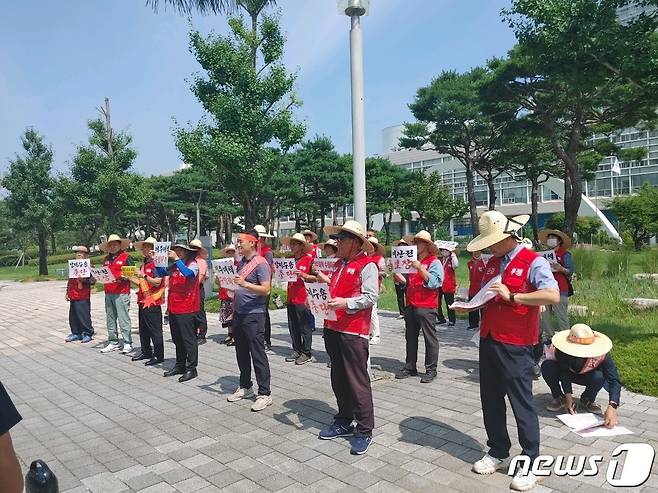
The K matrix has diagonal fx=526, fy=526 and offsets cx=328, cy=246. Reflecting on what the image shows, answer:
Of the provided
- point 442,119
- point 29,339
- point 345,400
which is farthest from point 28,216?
point 345,400

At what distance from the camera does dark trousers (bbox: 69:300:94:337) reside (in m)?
10.9

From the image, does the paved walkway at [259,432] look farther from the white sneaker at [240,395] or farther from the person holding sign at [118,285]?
the person holding sign at [118,285]

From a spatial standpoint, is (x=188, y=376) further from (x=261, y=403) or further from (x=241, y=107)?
(x=241, y=107)

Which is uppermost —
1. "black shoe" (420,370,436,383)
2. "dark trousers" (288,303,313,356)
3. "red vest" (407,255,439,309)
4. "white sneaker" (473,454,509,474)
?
"red vest" (407,255,439,309)

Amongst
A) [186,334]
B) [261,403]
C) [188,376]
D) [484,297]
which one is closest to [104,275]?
[186,334]

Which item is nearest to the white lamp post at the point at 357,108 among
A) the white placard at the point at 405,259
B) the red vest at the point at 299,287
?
the white placard at the point at 405,259

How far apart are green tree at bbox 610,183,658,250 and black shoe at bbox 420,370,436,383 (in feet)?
83.3

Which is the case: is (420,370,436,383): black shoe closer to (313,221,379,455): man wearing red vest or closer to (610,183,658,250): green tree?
(313,221,379,455): man wearing red vest

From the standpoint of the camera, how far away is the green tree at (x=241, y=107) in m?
15.1

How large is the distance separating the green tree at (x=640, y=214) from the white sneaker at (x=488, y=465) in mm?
27644

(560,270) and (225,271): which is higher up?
(225,271)

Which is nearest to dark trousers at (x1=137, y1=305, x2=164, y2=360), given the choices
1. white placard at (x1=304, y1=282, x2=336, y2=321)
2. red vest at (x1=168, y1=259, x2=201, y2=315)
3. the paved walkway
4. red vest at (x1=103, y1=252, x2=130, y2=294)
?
the paved walkway

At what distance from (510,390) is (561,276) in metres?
3.81

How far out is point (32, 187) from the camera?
1201 inches
